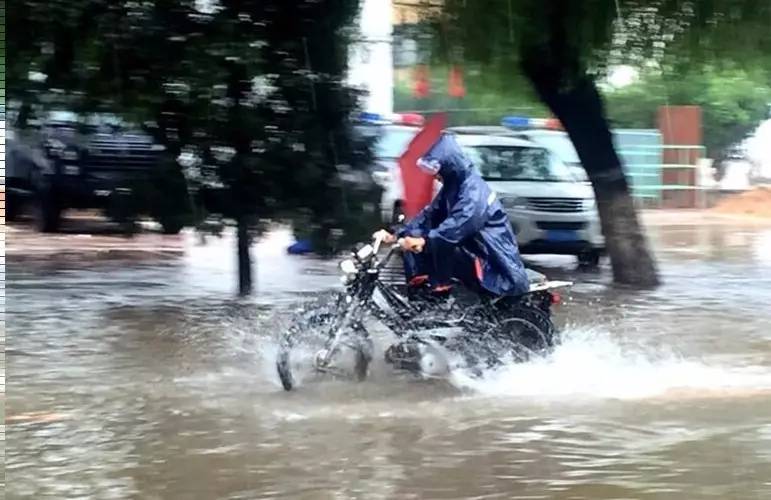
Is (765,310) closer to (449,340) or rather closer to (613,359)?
(613,359)

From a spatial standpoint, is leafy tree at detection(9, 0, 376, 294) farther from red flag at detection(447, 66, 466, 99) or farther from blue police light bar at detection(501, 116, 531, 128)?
blue police light bar at detection(501, 116, 531, 128)

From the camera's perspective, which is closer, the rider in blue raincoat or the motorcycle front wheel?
the motorcycle front wheel

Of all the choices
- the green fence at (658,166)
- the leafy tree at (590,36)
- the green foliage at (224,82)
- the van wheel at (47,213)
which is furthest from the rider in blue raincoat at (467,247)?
the green fence at (658,166)

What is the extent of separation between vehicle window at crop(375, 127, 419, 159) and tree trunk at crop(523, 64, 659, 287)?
1.41m

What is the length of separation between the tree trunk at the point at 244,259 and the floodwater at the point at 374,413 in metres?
0.51

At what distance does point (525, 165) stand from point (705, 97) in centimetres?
211

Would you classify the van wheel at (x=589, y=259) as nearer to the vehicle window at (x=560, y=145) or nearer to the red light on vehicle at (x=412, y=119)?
the vehicle window at (x=560, y=145)

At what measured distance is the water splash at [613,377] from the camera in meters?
7.21

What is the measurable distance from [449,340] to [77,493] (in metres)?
2.80

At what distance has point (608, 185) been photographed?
468 inches

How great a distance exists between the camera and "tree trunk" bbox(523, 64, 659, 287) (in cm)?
1152

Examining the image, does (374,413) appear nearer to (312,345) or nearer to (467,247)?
(312,345)

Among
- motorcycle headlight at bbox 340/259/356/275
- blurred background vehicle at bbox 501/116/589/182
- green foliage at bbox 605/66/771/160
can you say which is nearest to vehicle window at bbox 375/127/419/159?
blurred background vehicle at bbox 501/116/589/182

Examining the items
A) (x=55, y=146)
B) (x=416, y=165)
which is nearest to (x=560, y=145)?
(x=416, y=165)
